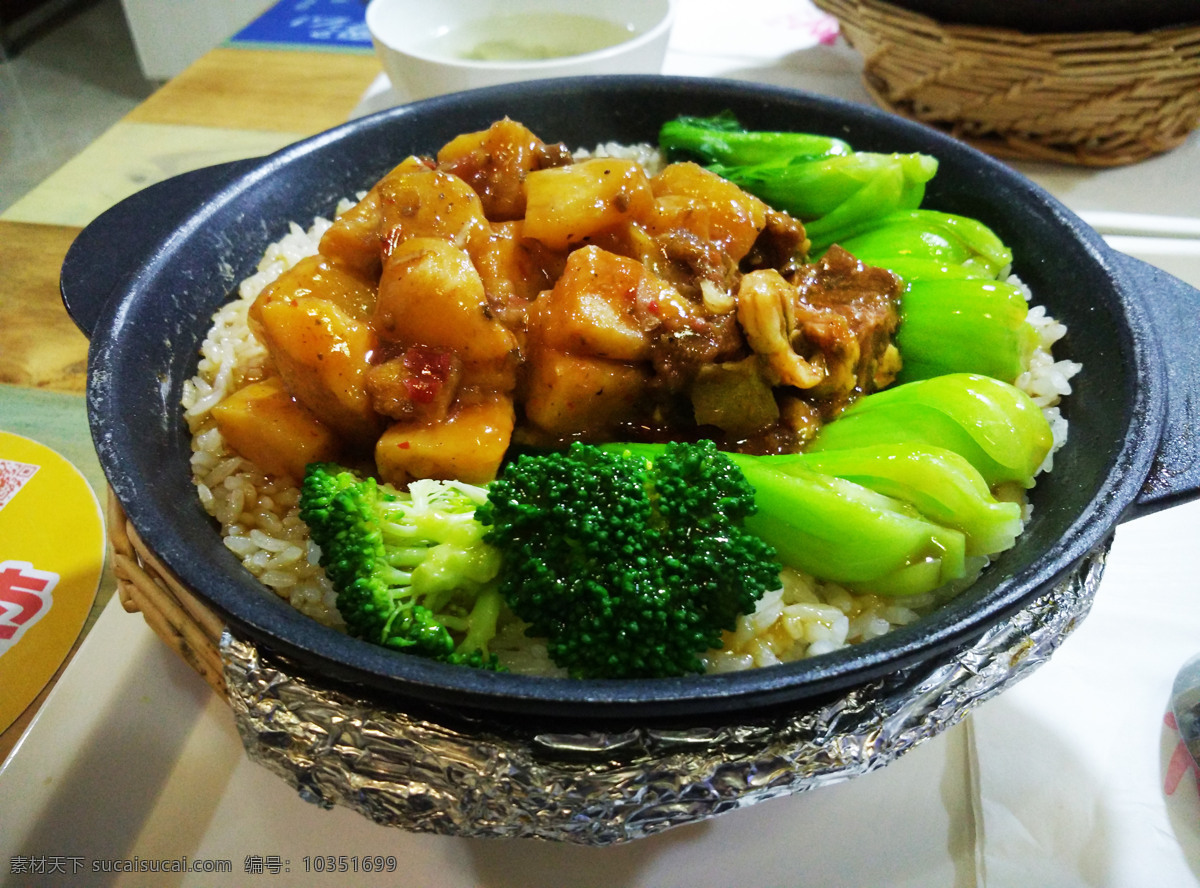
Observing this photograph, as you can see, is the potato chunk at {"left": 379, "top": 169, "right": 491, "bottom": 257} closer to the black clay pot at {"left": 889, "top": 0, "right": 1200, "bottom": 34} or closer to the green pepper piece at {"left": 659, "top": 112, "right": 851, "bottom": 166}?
the green pepper piece at {"left": 659, "top": 112, "right": 851, "bottom": 166}

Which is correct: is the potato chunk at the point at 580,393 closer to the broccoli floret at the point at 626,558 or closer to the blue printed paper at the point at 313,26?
the broccoli floret at the point at 626,558

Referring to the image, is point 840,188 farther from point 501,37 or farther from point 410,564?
point 501,37

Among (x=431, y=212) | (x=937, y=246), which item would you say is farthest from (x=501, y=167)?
(x=937, y=246)

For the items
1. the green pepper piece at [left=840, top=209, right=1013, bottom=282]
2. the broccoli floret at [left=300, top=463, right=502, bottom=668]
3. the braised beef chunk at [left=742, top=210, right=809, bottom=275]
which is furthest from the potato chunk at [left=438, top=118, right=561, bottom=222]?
the green pepper piece at [left=840, top=209, right=1013, bottom=282]

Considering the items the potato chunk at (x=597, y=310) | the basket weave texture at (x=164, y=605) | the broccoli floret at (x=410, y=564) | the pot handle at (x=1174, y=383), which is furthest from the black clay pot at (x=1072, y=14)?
the basket weave texture at (x=164, y=605)

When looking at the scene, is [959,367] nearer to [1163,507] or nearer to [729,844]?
[1163,507]
